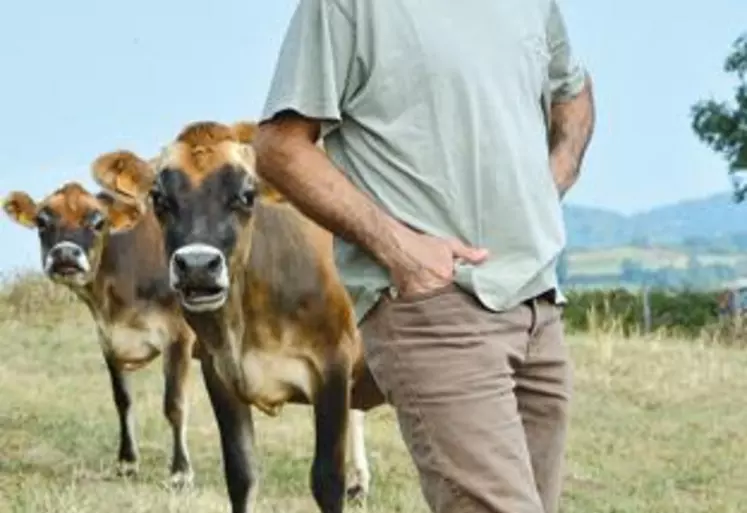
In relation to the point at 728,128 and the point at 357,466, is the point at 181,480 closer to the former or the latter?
the point at 357,466

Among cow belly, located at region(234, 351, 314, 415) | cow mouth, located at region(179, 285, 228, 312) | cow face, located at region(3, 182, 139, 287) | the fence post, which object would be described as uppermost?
cow mouth, located at region(179, 285, 228, 312)

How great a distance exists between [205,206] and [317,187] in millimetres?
3918

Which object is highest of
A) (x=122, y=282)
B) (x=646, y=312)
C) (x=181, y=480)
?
(x=122, y=282)

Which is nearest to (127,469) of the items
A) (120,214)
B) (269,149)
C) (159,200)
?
(120,214)

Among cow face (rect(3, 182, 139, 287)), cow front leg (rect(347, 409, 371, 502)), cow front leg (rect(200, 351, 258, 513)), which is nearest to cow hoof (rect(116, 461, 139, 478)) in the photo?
cow face (rect(3, 182, 139, 287))

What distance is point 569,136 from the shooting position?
5492 millimetres

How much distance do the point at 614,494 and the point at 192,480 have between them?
2766 millimetres

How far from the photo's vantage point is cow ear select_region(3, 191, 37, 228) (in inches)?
527

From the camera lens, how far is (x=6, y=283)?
25656 mm

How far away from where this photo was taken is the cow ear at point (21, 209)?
13.4m

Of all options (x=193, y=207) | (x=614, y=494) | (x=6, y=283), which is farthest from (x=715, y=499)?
(x=6, y=283)

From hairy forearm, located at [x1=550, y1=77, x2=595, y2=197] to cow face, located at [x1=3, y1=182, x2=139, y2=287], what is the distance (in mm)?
7378

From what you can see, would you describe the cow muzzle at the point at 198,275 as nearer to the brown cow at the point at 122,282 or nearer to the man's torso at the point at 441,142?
the man's torso at the point at 441,142

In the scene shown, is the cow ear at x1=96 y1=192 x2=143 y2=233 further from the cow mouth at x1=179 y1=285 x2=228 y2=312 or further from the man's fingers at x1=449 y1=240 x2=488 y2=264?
the man's fingers at x1=449 y1=240 x2=488 y2=264
